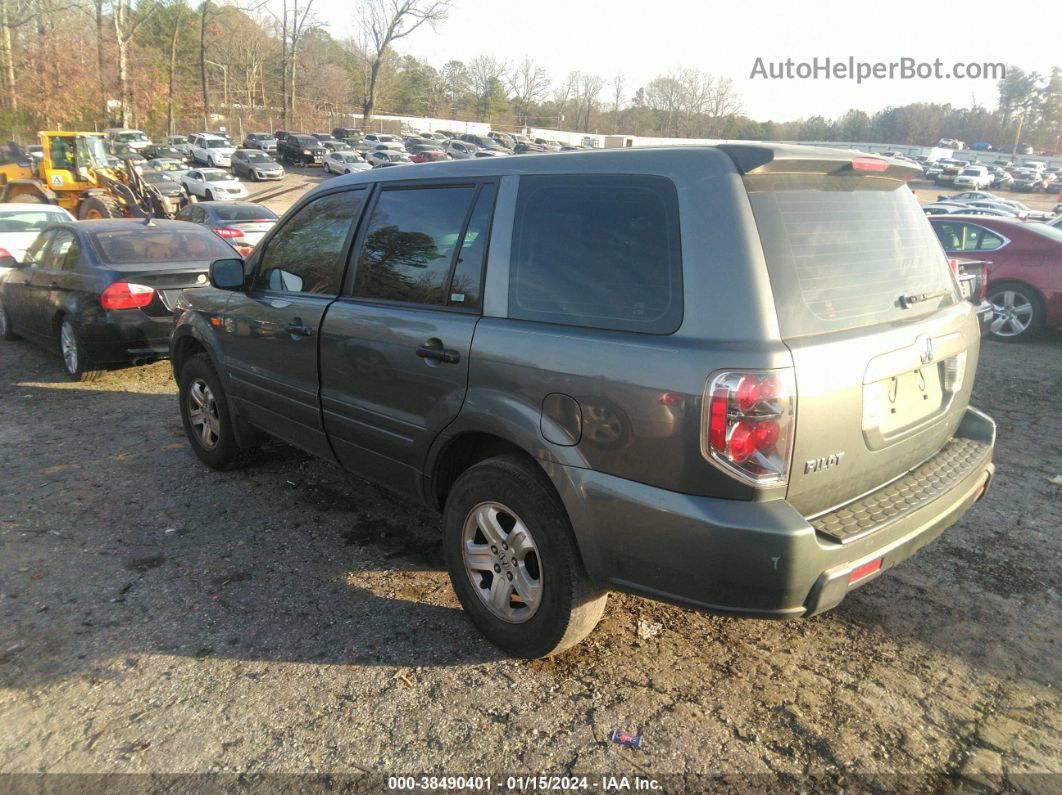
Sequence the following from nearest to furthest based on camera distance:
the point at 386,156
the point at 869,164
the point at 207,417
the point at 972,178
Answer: the point at 869,164 → the point at 207,417 → the point at 386,156 → the point at 972,178

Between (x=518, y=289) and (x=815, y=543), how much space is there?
4.67ft

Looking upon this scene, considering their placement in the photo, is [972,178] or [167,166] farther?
[972,178]

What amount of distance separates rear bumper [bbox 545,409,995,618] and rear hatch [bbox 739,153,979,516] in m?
0.16

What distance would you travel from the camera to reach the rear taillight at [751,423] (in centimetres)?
222

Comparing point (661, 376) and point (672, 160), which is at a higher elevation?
point (672, 160)

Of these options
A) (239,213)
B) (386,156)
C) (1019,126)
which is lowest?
(239,213)

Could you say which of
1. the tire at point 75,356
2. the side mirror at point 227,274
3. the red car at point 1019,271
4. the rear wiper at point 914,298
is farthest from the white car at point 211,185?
the rear wiper at point 914,298

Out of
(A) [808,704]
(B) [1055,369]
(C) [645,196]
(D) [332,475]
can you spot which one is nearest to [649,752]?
(A) [808,704]

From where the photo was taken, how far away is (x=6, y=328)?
902 cm

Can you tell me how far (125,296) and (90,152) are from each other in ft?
58.2

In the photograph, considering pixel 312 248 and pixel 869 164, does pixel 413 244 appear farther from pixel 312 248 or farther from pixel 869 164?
pixel 869 164

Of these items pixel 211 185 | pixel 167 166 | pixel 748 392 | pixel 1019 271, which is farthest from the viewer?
pixel 167 166

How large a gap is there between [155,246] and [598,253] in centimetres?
621

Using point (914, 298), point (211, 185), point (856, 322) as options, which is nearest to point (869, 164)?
point (914, 298)
